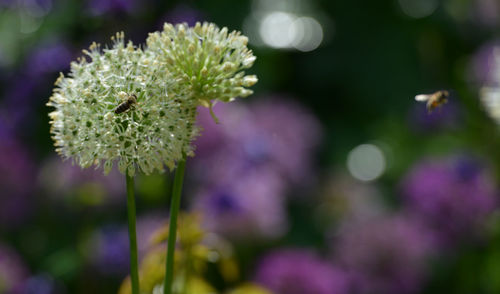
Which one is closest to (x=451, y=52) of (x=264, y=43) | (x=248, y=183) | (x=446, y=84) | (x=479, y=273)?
(x=446, y=84)

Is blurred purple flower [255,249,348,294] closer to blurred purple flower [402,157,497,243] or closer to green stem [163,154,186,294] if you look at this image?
blurred purple flower [402,157,497,243]

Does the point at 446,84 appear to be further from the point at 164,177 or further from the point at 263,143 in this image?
the point at 164,177

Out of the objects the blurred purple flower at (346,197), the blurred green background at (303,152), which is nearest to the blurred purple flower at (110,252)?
the blurred green background at (303,152)

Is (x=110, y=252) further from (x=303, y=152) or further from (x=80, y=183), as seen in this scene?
(x=303, y=152)

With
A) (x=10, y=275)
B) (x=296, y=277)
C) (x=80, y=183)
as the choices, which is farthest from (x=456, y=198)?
(x=10, y=275)

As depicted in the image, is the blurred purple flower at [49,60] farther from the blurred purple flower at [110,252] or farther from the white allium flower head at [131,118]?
the white allium flower head at [131,118]

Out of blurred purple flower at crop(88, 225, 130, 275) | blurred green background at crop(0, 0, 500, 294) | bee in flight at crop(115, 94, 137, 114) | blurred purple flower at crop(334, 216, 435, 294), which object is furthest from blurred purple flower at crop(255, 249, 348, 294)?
bee in flight at crop(115, 94, 137, 114)
